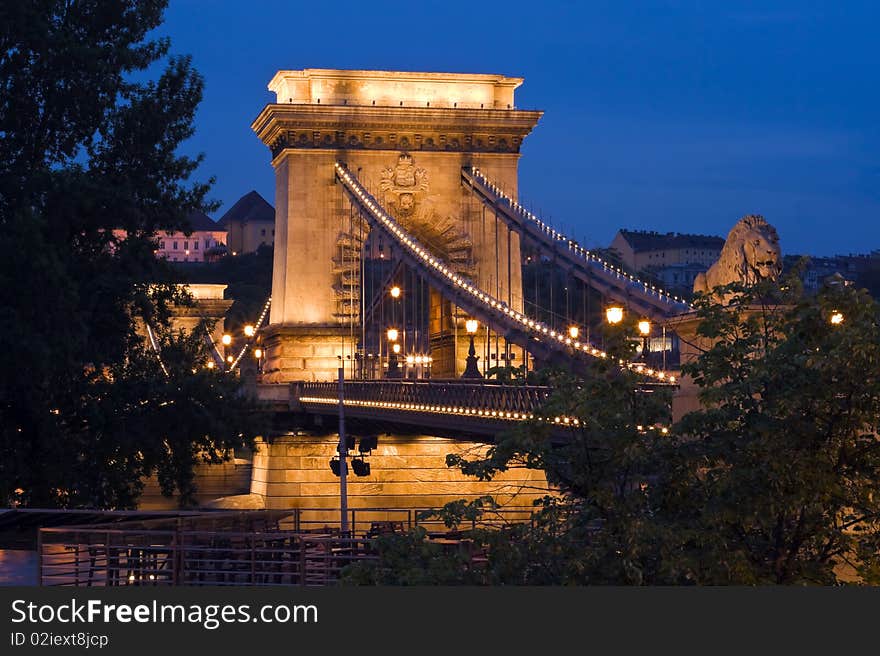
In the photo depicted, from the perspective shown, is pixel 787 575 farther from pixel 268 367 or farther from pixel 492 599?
pixel 268 367

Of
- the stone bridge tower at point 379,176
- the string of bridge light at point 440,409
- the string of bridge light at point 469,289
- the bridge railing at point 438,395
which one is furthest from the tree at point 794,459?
the stone bridge tower at point 379,176

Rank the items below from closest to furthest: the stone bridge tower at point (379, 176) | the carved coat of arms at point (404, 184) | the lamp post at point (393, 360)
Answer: the lamp post at point (393, 360), the stone bridge tower at point (379, 176), the carved coat of arms at point (404, 184)

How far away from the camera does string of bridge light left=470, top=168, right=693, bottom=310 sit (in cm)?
4328

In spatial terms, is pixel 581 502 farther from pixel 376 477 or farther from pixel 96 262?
pixel 376 477

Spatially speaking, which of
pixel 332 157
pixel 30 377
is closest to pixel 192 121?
pixel 30 377

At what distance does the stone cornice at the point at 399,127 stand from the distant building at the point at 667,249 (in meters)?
92.0

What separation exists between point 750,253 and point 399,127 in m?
55.8

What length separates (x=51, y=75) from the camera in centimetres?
3897

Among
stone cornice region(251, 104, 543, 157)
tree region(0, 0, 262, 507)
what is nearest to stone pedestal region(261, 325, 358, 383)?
stone cornice region(251, 104, 543, 157)

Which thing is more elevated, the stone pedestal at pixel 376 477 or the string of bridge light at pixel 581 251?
the string of bridge light at pixel 581 251

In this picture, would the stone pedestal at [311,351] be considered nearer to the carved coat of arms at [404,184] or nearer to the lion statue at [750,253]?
the carved coat of arms at [404,184]

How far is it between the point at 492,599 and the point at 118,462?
2664cm

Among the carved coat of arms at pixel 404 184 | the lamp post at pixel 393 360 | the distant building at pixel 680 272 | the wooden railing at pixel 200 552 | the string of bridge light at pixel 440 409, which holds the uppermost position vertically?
the distant building at pixel 680 272

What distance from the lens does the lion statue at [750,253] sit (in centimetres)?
1909
